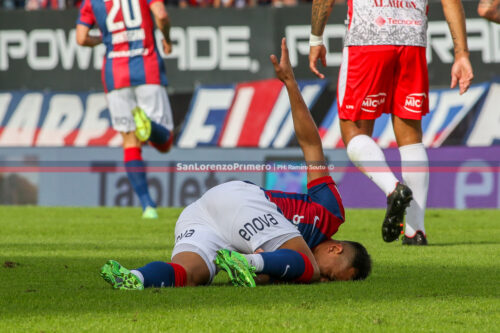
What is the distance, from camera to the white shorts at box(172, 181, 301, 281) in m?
4.28

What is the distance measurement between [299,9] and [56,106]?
3711 mm

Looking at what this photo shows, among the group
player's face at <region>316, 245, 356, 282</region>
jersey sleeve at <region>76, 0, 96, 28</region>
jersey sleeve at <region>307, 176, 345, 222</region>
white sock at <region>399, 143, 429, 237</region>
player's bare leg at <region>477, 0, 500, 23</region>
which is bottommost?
white sock at <region>399, 143, 429, 237</region>

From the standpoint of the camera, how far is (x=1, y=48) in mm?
13969

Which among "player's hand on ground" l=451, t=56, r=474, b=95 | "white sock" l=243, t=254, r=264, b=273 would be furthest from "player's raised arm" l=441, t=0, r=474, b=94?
"white sock" l=243, t=254, r=264, b=273

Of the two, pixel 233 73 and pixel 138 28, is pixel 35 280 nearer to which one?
pixel 138 28

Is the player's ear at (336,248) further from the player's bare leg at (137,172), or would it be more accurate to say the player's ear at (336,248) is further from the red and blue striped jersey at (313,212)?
the player's bare leg at (137,172)

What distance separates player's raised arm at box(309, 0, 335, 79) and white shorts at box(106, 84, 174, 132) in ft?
11.2

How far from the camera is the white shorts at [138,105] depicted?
9.55 meters

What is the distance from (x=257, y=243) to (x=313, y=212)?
1.30 ft

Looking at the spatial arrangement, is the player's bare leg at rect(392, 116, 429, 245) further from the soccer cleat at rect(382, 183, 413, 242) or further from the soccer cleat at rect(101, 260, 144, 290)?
the soccer cleat at rect(101, 260, 144, 290)

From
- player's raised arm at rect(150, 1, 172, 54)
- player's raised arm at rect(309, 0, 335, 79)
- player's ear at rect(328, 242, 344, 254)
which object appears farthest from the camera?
player's raised arm at rect(150, 1, 172, 54)

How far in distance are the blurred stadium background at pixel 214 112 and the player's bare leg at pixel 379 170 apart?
5.59 metres

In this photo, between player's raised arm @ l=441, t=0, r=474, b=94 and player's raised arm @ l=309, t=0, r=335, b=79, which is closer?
player's raised arm @ l=441, t=0, r=474, b=94

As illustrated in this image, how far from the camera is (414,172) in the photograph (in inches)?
254
